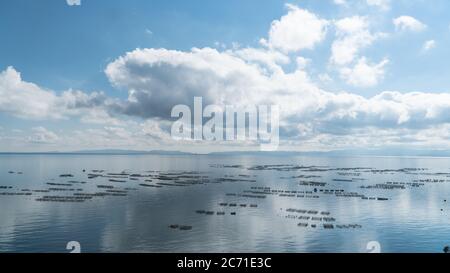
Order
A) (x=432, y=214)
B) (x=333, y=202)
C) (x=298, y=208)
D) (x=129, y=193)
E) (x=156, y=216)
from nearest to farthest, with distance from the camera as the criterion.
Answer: (x=156, y=216) → (x=432, y=214) → (x=298, y=208) → (x=333, y=202) → (x=129, y=193)

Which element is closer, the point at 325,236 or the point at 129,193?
the point at 325,236

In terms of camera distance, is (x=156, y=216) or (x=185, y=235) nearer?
(x=185, y=235)

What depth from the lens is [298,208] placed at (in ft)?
277

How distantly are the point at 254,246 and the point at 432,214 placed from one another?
2004 inches

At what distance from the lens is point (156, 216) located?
7125cm

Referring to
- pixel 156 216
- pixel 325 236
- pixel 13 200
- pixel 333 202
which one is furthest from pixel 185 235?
pixel 13 200

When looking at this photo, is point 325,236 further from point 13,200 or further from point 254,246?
point 13,200
